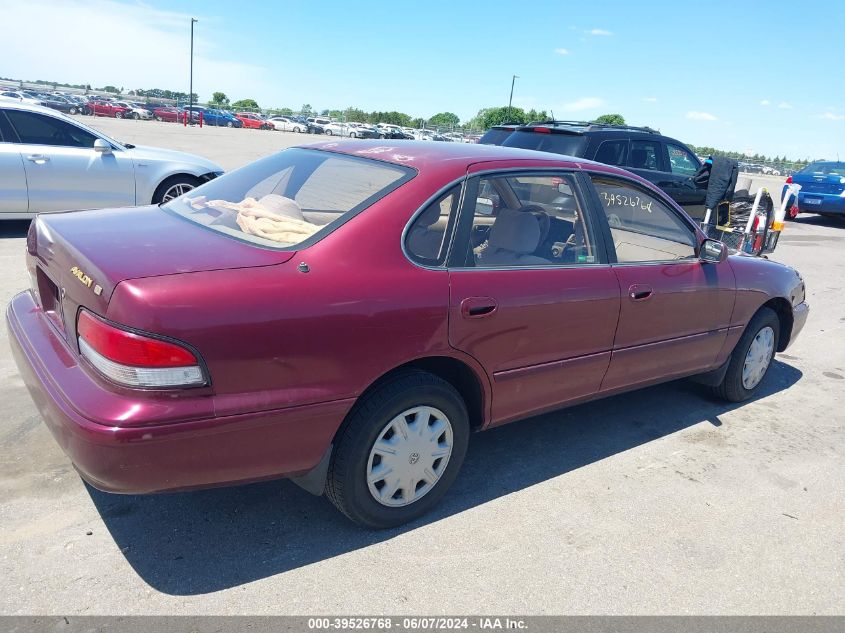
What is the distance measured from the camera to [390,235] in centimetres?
283

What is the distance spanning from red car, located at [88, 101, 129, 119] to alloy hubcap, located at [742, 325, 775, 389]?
156 feet

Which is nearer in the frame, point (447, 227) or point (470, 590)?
point (470, 590)

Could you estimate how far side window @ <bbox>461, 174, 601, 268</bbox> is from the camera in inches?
130

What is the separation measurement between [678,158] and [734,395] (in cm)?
618

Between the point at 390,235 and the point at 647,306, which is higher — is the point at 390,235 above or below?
above

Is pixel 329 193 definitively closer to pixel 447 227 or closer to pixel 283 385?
pixel 447 227

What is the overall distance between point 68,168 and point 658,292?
6.94 meters

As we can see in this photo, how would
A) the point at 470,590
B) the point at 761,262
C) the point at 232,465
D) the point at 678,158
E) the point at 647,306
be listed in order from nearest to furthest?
the point at 232,465 → the point at 470,590 → the point at 647,306 → the point at 761,262 → the point at 678,158

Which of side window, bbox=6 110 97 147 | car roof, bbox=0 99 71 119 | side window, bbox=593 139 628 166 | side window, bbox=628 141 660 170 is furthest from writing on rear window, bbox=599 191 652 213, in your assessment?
car roof, bbox=0 99 71 119

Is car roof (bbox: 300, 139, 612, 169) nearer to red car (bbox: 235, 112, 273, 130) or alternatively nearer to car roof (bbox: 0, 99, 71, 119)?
car roof (bbox: 0, 99, 71, 119)

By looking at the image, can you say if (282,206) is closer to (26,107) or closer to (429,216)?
(429,216)

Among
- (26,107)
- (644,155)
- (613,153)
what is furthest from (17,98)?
(644,155)

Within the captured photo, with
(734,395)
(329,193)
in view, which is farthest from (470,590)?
(734,395)

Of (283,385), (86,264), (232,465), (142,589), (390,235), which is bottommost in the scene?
(142,589)
